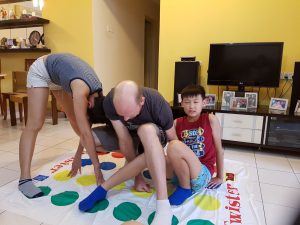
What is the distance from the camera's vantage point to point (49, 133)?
2.84 metres

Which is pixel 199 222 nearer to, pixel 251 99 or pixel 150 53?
pixel 251 99

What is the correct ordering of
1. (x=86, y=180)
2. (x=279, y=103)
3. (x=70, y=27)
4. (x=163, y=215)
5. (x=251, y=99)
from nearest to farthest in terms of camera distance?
(x=163, y=215), (x=86, y=180), (x=279, y=103), (x=251, y=99), (x=70, y=27)

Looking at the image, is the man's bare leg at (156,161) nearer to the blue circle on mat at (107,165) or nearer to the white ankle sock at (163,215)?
the white ankle sock at (163,215)

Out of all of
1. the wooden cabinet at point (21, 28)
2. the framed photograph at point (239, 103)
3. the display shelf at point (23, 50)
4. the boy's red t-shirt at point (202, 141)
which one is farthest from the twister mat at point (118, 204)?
the wooden cabinet at point (21, 28)

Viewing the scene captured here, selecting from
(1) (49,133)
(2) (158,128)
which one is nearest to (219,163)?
(2) (158,128)

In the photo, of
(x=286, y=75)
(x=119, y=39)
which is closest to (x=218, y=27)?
(x=286, y=75)

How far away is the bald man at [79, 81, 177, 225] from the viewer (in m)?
1.12

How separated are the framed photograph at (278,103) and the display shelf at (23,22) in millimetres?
3235

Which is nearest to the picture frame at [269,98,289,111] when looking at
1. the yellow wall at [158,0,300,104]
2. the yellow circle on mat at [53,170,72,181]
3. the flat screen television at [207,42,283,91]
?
the flat screen television at [207,42,283,91]

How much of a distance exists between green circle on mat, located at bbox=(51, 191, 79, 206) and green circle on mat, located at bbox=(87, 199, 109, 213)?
0.15 m

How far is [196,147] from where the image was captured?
1.45 m

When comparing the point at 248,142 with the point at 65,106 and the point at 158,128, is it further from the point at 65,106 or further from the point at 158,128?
the point at 65,106

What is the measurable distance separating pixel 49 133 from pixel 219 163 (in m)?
2.12

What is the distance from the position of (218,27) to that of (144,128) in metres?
2.09
